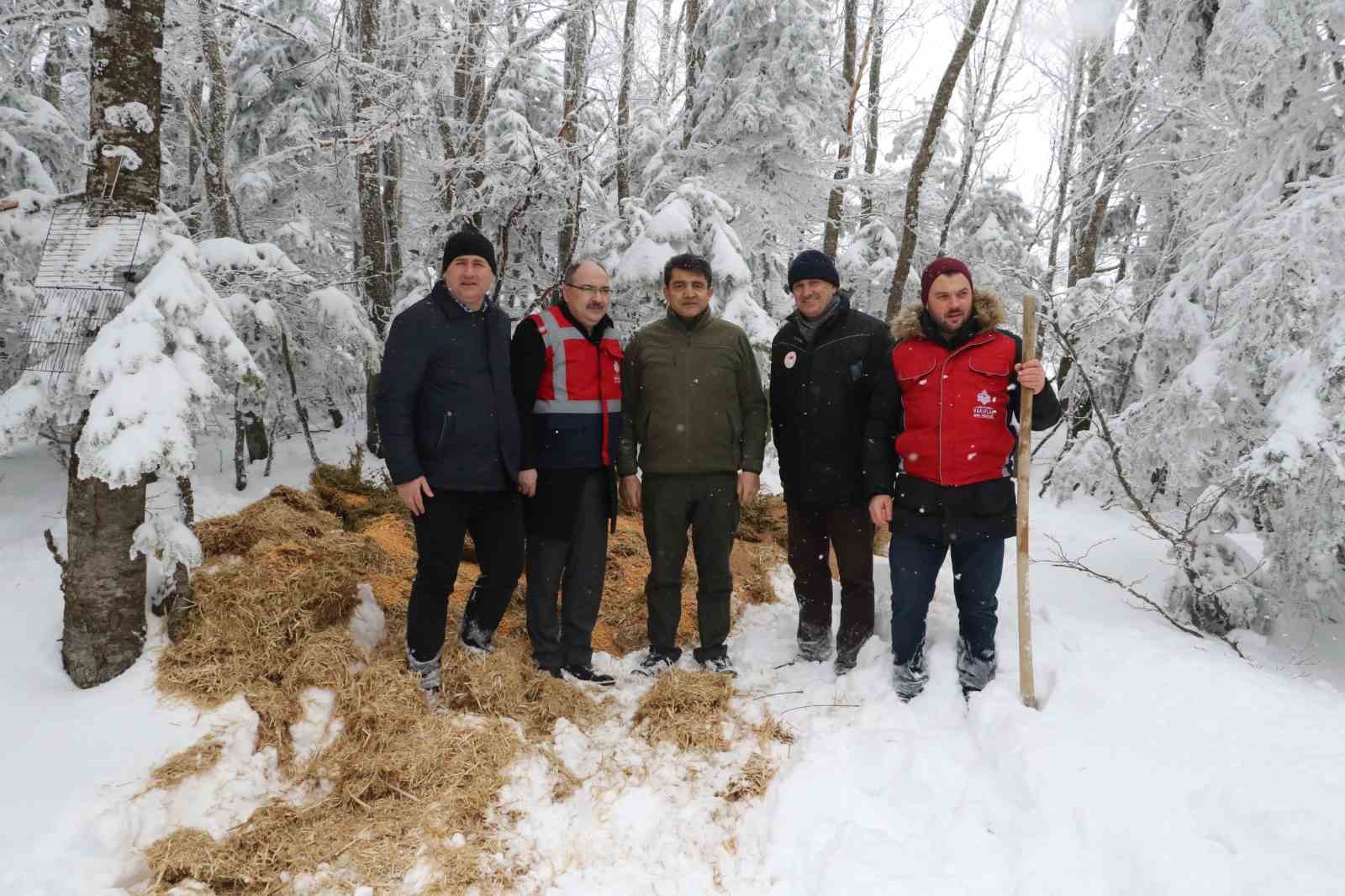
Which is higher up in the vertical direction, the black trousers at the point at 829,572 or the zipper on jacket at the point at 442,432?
the zipper on jacket at the point at 442,432

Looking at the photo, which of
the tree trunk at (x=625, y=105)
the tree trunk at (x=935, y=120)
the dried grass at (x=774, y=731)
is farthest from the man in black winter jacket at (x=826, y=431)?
the tree trunk at (x=935, y=120)

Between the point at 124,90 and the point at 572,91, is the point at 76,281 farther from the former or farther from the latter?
the point at 572,91

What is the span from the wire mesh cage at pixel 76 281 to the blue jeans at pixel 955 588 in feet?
13.9

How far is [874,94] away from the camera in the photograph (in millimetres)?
16047

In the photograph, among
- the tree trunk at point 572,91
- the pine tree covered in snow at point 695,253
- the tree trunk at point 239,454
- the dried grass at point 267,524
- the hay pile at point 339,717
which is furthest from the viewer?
the tree trunk at point 239,454

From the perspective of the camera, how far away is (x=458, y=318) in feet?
12.3

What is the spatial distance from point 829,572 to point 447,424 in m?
2.50

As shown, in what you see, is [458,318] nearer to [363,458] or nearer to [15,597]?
[15,597]

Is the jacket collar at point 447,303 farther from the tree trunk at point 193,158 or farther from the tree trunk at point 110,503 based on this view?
the tree trunk at point 193,158

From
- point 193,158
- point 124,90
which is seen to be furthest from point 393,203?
point 124,90

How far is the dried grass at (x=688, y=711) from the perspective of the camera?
Answer: 3.68 meters

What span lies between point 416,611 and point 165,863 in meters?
1.47

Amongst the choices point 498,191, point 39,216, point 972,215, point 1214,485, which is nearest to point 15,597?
point 39,216

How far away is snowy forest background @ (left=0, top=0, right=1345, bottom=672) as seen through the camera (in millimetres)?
3619
